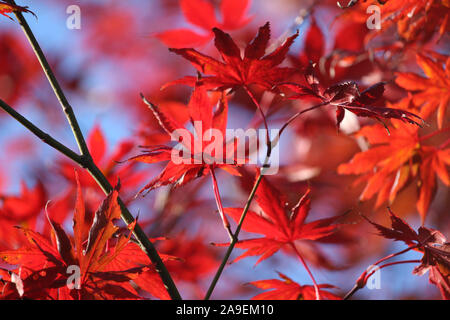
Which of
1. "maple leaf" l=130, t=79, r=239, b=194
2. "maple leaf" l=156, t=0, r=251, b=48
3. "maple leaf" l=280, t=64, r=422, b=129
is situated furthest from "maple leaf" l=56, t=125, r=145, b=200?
"maple leaf" l=280, t=64, r=422, b=129

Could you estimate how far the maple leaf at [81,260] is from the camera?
50 centimetres

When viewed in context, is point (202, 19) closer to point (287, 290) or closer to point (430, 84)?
point (430, 84)

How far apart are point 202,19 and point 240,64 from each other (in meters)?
0.47

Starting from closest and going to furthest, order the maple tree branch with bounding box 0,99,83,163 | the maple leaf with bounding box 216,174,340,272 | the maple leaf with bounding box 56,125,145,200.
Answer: the maple tree branch with bounding box 0,99,83,163
the maple leaf with bounding box 216,174,340,272
the maple leaf with bounding box 56,125,145,200

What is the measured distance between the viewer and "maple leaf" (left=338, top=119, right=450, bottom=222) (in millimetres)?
797

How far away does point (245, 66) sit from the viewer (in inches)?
22.9

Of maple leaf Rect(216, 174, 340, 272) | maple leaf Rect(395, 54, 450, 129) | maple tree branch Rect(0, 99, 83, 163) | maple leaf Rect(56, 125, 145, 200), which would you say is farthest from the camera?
maple leaf Rect(56, 125, 145, 200)

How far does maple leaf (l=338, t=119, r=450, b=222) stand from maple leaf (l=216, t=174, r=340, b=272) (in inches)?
7.2

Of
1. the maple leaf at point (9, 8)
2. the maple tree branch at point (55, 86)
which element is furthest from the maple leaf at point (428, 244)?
the maple leaf at point (9, 8)

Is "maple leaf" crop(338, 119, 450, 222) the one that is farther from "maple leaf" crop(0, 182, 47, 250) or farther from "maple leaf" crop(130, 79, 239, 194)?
"maple leaf" crop(0, 182, 47, 250)

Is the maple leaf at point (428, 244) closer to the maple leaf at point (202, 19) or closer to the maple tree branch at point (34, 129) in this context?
the maple tree branch at point (34, 129)
